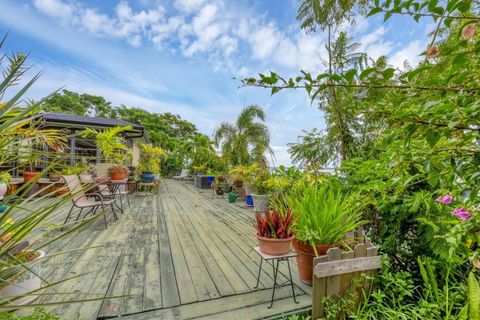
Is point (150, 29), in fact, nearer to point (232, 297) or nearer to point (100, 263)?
point (100, 263)

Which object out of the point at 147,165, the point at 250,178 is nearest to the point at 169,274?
the point at 250,178

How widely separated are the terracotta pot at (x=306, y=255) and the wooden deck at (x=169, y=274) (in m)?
0.10

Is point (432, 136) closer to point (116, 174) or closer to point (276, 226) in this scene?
point (276, 226)

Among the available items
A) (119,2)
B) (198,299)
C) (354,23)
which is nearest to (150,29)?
(119,2)

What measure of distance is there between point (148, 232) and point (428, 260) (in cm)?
351

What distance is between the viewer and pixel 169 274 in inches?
88.7

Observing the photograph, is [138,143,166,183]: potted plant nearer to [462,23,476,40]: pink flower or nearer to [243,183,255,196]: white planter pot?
[243,183,255,196]: white planter pot

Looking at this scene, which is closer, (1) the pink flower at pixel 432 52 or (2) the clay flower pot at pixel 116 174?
(1) the pink flower at pixel 432 52

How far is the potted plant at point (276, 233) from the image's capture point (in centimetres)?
179

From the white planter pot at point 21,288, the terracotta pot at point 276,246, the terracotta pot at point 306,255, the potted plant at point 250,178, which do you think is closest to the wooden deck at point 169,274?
the terracotta pot at point 306,255

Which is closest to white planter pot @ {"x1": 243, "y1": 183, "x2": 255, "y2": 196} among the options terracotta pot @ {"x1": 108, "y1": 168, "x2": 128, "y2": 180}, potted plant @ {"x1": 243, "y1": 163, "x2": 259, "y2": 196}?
potted plant @ {"x1": 243, "y1": 163, "x2": 259, "y2": 196}

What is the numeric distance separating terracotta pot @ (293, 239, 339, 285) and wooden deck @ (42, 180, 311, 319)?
100mm

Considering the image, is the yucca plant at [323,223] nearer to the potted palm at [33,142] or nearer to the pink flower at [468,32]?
the pink flower at [468,32]

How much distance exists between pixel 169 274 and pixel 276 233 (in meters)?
1.23
